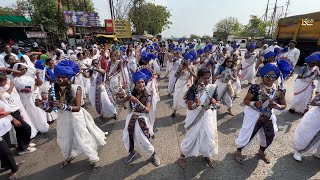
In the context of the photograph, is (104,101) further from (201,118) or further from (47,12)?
(47,12)

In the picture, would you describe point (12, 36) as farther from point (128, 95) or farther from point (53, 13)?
point (128, 95)

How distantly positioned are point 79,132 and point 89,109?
3.98m

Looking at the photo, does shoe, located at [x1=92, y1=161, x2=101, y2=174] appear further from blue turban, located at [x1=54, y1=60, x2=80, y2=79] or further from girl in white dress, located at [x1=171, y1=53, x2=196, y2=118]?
girl in white dress, located at [x1=171, y1=53, x2=196, y2=118]

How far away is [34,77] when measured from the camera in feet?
17.6

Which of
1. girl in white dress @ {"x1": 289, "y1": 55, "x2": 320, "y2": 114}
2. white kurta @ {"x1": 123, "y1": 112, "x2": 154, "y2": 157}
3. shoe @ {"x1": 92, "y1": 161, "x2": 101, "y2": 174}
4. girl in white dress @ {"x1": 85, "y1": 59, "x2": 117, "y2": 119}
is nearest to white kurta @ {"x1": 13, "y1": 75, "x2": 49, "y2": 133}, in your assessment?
girl in white dress @ {"x1": 85, "y1": 59, "x2": 117, "y2": 119}

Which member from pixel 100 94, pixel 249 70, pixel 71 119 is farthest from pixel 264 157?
pixel 249 70

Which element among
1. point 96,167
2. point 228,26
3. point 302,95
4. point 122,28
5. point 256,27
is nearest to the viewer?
point 96,167

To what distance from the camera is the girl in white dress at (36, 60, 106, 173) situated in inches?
140

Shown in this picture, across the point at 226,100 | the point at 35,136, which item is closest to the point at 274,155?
the point at 226,100

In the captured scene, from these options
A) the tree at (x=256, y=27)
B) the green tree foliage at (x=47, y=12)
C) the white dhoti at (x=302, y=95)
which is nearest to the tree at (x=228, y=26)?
the tree at (x=256, y=27)

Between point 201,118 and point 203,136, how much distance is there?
1.03ft

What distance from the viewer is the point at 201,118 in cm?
379

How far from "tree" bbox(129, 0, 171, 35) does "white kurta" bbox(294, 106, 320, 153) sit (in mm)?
38528

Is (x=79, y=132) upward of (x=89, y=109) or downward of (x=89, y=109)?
upward
